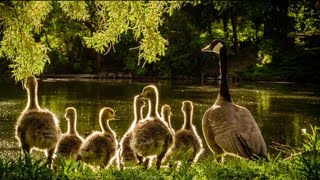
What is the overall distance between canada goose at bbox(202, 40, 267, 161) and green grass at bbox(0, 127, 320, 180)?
1.00 feet

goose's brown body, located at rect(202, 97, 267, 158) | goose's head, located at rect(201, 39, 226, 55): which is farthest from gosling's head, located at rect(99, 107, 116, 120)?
goose's head, located at rect(201, 39, 226, 55)

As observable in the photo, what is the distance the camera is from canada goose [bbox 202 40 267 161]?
921 cm

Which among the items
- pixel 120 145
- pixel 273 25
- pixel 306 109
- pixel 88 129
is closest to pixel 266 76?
pixel 273 25

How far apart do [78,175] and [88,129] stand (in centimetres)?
1042

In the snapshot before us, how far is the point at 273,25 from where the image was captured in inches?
2080

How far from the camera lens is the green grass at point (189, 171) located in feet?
24.3

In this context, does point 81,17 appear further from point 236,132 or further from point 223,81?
point 223,81

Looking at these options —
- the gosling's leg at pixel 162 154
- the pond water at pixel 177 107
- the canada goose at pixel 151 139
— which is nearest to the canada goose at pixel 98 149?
the canada goose at pixel 151 139

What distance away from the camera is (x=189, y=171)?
8.09 meters

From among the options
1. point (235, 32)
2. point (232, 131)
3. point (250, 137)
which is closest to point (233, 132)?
point (232, 131)

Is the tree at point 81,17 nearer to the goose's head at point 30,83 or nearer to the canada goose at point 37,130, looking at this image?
the goose's head at point 30,83

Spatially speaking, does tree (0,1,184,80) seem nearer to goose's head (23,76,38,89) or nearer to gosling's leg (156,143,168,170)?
goose's head (23,76,38,89)

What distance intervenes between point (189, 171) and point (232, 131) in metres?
1.56

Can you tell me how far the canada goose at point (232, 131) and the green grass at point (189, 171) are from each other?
1.00 feet
